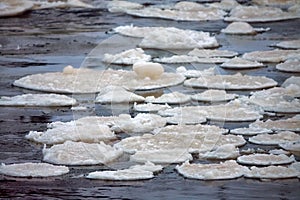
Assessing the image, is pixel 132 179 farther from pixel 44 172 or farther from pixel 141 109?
pixel 141 109

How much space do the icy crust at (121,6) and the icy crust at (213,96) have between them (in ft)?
22.7

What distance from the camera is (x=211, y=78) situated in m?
10.4

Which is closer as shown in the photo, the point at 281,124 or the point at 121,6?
the point at 281,124

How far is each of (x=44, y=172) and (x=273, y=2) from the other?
10.8 metres

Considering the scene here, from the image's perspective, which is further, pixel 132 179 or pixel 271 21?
pixel 271 21

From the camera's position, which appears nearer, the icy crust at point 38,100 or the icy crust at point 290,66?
the icy crust at point 38,100

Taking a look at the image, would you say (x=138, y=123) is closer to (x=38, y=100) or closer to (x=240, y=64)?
(x=38, y=100)

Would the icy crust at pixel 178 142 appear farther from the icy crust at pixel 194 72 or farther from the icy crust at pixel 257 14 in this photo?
the icy crust at pixel 257 14

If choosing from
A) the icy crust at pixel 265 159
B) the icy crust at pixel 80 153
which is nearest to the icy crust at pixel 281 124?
the icy crust at pixel 265 159

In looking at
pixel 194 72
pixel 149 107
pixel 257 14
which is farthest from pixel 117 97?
pixel 257 14

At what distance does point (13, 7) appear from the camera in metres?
16.5

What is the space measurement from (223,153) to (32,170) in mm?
1416

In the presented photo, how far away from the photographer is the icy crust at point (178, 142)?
25.0 ft

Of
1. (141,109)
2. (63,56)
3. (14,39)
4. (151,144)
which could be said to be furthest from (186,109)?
(14,39)
